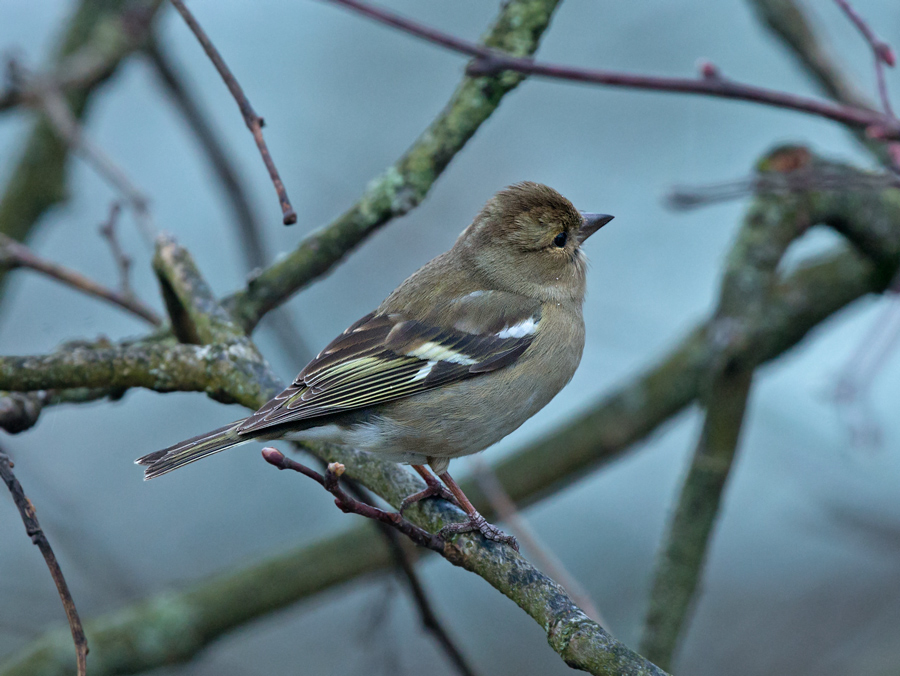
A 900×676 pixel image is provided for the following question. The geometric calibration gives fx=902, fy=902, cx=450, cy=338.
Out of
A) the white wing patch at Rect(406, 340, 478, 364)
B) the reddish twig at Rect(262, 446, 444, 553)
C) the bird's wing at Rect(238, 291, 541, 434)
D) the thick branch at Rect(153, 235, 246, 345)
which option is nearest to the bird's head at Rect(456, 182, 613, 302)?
the bird's wing at Rect(238, 291, 541, 434)

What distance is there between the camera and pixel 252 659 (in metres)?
6.73

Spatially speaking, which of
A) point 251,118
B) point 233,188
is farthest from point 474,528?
point 233,188

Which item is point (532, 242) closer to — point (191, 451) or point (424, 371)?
point (424, 371)

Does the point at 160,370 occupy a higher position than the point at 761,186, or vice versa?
the point at 160,370

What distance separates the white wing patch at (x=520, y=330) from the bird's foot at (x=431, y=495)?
2.15ft

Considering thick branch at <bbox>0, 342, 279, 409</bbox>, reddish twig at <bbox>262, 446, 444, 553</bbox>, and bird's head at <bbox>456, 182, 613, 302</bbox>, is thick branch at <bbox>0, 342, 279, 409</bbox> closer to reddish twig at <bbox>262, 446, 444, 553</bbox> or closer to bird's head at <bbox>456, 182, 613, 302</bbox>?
reddish twig at <bbox>262, 446, 444, 553</bbox>

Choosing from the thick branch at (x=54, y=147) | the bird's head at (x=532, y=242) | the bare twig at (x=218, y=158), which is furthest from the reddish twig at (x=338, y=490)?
the thick branch at (x=54, y=147)

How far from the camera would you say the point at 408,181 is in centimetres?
336

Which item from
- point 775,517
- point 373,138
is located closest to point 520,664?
point 775,517

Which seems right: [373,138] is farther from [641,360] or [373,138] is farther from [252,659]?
[252,659]

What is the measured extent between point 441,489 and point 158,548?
16.1 ft

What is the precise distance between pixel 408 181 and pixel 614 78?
1.02m

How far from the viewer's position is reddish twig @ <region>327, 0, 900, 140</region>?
8.20ft

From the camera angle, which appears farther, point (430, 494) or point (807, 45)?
point (807, 45)
